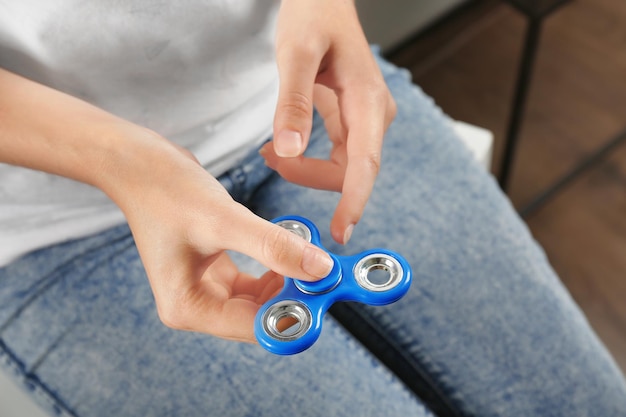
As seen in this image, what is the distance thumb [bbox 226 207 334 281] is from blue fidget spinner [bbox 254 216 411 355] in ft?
0.10

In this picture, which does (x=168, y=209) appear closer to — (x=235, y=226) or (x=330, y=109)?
(x=235, y=226)

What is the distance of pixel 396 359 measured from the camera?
2.21 ft

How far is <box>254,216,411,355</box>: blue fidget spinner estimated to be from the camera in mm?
438

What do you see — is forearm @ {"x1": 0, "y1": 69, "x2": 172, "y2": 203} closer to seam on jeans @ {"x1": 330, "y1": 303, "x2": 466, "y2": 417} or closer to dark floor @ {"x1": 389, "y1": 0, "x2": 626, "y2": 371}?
seam on jeans @ {"x1": 330, "y1": 303, "x2": 466, "y2": 417}

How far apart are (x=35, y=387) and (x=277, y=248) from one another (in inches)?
11.5

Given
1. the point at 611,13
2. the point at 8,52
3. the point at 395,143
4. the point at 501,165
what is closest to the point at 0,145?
the point at 8,52

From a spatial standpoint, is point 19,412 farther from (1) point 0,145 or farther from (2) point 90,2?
(2) point 90,2

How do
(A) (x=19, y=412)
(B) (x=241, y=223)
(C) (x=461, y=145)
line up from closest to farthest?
(B) (x=241, y=223)
(A) (x=19, y=412)
(C) (x=461, y=145)

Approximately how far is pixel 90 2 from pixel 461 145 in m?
→ 0.39

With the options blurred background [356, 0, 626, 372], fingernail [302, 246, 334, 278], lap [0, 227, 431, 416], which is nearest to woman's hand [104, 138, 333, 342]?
fingernail [302, 246, 334, 278]

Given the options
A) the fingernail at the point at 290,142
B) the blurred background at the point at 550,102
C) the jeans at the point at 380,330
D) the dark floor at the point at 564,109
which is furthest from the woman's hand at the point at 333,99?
the dark floor at the point at 564,109

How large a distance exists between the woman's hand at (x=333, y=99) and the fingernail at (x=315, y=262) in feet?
0.23

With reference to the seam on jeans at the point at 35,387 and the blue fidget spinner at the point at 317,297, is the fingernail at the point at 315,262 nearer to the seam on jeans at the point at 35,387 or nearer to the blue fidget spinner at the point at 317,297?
the blue fidget spinner at the point at 317,297

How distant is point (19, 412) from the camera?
64 cm
